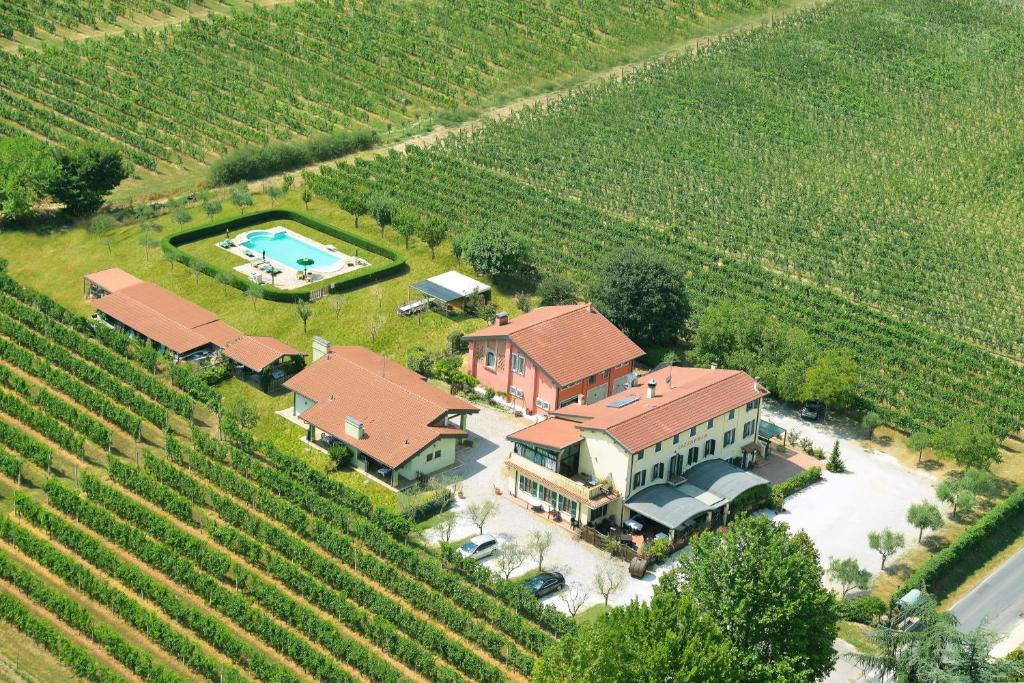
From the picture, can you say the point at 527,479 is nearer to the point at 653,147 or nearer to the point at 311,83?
the point at 653,147

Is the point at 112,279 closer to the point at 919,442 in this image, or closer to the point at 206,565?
the point at 206,565

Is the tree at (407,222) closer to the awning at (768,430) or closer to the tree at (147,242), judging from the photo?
the tree at (147,242)

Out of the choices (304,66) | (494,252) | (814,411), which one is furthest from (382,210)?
(304,66)

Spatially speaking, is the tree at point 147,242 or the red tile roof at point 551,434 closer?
the red tile roof at point 551,434

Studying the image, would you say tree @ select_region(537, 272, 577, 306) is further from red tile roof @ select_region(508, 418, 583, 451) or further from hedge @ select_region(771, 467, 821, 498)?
hedge @ select_region(771, 467, 821, 498)

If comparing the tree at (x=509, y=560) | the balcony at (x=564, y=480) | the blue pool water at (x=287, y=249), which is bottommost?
the tree at (x=509, y=560)

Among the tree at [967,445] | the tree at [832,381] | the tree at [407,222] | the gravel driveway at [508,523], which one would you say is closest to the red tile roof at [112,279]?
the tree at [407,222]

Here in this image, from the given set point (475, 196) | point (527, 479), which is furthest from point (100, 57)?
point (527, 479)
